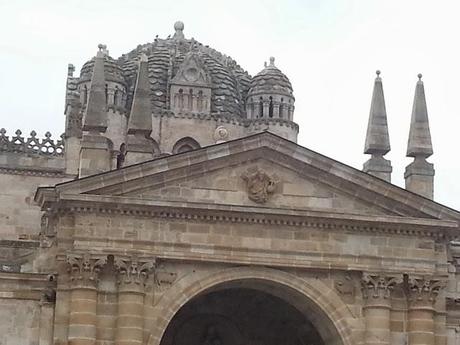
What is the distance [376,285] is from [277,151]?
4506mm

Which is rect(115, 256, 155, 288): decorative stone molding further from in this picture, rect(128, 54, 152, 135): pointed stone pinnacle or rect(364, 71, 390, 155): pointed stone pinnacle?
rect(364, 71, 390, 155): pointed stone pinnacle

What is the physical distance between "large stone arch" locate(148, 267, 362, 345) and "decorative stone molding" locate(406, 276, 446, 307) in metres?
1.62

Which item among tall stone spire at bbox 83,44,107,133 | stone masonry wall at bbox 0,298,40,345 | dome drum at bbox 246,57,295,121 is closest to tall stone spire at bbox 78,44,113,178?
tall stone spire at bbox 83,44,107,133

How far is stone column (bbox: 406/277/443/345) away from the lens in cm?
3772

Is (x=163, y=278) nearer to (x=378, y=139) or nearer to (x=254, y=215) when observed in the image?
(x=254, y=215)

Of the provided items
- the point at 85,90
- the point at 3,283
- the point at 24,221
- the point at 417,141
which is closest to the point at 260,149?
A: the point at 417,141

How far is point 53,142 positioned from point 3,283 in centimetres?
1938

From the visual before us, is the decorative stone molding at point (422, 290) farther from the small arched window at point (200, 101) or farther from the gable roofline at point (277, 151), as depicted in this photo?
the small arched window at point (200, 101)

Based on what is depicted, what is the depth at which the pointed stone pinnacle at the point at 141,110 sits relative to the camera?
38.1 metres

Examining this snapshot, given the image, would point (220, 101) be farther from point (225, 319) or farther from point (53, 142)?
point (225, 319)

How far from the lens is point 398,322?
38.0 m

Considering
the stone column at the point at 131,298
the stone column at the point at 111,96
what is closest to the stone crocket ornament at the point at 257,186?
the stone column at the point at 131,298

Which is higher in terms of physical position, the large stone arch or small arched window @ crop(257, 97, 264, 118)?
small arched window @ crop(257, 97, 264, 118)

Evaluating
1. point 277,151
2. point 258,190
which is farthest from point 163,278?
point 277,151
